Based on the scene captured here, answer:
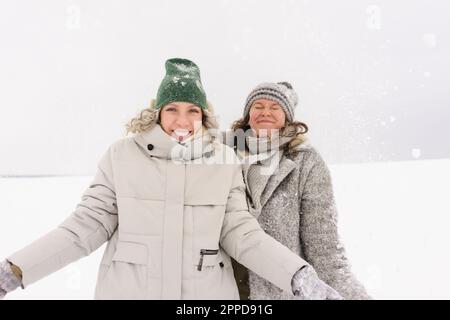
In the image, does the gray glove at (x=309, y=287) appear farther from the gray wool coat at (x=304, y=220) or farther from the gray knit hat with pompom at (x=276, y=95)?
the gray knit hat with pompom at (x=276, y=95)

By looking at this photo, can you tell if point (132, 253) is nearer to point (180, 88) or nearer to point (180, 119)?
point (180, 119)

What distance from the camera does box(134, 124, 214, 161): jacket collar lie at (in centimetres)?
198

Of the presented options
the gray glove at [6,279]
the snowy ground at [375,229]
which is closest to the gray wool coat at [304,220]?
the gray glove at [6,279]

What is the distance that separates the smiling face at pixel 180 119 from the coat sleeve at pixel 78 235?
328mm

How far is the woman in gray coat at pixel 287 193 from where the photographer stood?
2205mm

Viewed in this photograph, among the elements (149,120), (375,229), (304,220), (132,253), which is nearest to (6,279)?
(132,253)

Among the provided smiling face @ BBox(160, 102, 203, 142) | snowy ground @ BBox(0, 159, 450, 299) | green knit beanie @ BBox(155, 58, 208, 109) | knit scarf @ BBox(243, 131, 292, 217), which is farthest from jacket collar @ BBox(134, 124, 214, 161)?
snowy ground @ BBox(0, 159, 450, 299)

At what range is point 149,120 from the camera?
6.87 feet

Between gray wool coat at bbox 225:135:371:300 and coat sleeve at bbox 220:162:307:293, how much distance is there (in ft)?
0.60

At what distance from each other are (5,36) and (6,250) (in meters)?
85.6

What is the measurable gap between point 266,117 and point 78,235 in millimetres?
1216

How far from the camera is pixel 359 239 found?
213 inches

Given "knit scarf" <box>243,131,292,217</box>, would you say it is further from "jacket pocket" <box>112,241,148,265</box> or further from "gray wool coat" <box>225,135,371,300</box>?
"jacket pocket" <box>112,241,148,265</box>

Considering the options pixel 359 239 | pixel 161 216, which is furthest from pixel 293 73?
pixel 161 216
